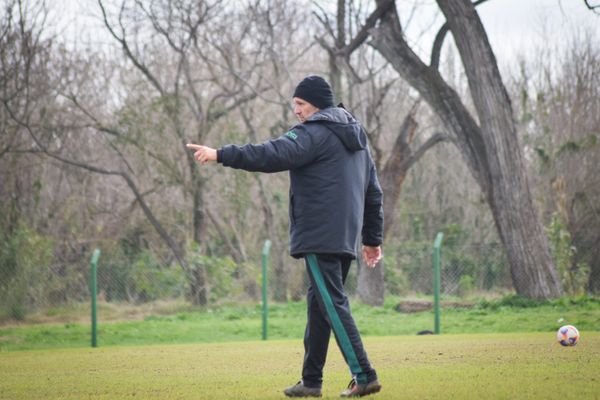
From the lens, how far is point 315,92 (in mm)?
5352

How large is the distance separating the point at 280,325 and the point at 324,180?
1017cm

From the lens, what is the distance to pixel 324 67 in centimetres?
2447

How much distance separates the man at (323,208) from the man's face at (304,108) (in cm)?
1

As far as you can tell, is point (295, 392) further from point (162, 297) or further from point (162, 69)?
point (162, 69)

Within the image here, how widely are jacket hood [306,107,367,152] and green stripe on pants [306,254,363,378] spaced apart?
0.73 metres

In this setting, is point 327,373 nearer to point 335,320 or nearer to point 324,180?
point 335,320

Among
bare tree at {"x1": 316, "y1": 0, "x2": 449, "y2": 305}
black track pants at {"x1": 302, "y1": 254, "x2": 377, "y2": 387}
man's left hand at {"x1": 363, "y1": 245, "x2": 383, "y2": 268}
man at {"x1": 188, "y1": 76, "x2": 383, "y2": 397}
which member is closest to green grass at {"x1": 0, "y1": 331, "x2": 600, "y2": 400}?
black track pants at {"x1": 302, "y1": 254, "x2": 377, "y2": 387}

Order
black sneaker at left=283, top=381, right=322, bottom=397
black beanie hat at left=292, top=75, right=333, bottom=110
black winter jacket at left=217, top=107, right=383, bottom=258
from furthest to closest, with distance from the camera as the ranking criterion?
black beanie hat at left=292, top=75, right=333, bottom=110 → black sneaker at left=283, top=381, right=322, bottom=397 → black winter jacket at left=217, top=107, right=383, bottom=258

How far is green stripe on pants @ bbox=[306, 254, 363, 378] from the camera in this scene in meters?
5.02

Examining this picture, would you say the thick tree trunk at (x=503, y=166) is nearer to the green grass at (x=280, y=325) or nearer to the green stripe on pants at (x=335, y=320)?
the green grass at (x=280, y=325)

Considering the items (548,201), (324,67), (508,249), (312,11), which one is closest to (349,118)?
(508,249)

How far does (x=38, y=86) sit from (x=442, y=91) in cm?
887

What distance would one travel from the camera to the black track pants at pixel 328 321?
502 centimetres

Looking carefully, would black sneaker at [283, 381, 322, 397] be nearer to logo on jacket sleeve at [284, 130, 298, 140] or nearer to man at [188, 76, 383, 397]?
man at [188, 76, 383, 397]
